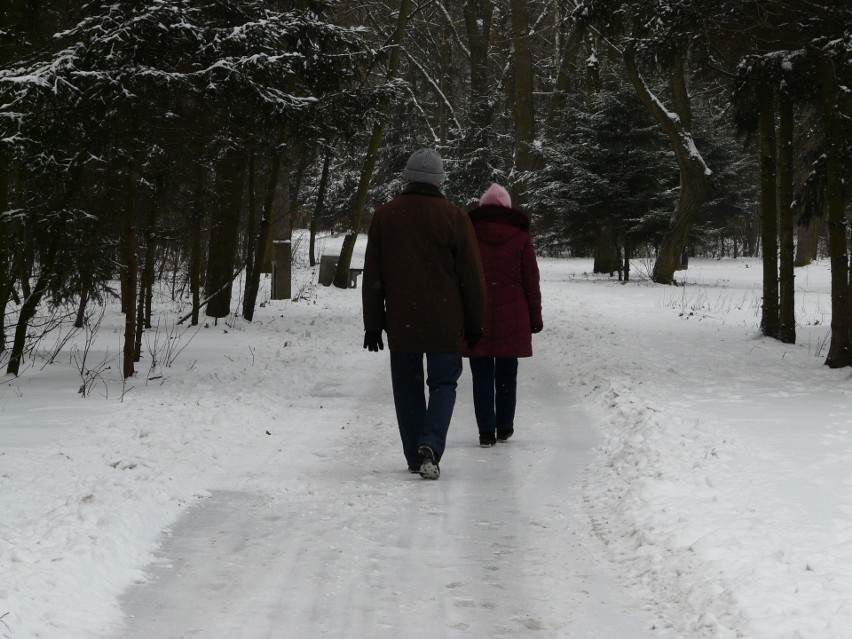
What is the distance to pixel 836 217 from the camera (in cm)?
1138

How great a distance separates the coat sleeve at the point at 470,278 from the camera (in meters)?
6.62

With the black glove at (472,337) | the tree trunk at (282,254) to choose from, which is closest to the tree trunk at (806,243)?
the tree trunk at (282,254)

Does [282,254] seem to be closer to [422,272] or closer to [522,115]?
[522,115]

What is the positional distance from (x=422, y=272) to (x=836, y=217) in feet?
23.0

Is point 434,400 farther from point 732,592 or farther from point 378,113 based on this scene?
point 378,113

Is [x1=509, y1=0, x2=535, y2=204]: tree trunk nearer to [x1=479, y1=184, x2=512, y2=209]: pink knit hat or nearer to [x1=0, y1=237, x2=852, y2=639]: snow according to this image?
[x1=0, y1=237, x2=852, y2=639]: snow

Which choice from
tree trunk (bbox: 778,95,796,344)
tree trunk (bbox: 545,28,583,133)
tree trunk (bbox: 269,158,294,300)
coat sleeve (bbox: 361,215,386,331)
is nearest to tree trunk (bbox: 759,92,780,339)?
tree trunk (bbox: 778,95,796,344)

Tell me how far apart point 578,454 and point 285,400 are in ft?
12.2

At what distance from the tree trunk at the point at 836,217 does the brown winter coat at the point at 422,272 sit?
20.7ft

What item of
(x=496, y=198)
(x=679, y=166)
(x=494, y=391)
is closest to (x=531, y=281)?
(x=496, y=198)

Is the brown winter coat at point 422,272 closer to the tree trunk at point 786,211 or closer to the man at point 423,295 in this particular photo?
the man at point 423,295

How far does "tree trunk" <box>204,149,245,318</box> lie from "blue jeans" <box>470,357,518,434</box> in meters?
9.46

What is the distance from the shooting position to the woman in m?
7.71

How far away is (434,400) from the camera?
21.7 feet
